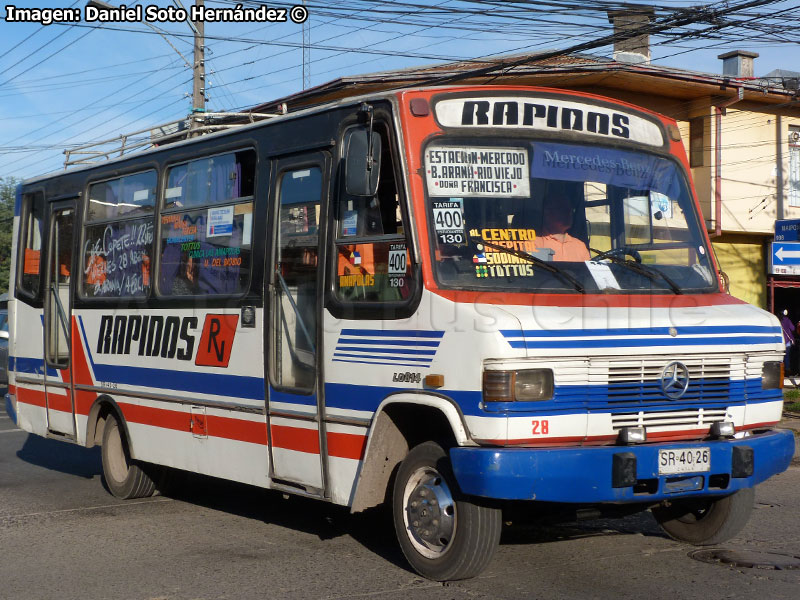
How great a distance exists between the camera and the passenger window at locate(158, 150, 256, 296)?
7.58m

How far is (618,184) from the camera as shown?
6.74m

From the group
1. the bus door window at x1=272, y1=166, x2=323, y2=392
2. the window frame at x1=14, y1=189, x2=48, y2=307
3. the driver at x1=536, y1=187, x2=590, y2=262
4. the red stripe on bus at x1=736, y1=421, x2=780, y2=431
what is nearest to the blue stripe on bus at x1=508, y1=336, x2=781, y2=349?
the red stripe on bus at x1=736, y1=421, x2=780, y2=431

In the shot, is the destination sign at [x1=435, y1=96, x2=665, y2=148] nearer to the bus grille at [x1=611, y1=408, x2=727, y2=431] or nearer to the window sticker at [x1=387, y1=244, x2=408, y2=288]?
the window sticker at [x1=387, y1=244, x2=408, y2=288]

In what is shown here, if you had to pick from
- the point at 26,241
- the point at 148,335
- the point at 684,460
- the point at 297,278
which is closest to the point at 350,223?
the point at 297,278

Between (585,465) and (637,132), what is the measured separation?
8.49 ft

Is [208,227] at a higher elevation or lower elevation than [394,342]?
higher

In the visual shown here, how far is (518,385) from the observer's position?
17.7 feet

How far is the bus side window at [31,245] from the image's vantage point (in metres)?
10.5

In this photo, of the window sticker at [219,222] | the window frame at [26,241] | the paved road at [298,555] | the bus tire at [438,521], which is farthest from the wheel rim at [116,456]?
the bus tire at [438,521]

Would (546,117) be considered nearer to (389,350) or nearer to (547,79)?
(389,350)

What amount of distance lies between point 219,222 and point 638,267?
324 cm

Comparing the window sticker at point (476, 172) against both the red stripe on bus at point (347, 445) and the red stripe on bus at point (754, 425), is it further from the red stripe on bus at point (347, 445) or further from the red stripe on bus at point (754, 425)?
the red stripe on bus at point (754, 425)

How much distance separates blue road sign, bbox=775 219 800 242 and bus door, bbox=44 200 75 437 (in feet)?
38.7

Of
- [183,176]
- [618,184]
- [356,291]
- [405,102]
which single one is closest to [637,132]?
[618,184]
